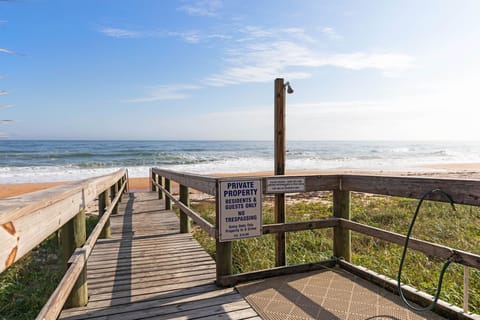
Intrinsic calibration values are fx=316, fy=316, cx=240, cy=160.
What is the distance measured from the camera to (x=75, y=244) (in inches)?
106

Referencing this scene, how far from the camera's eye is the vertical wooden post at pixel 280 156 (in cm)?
412

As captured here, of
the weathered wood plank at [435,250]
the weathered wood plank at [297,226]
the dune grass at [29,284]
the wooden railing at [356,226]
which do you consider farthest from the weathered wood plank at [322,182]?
the dune grass at [29,284]

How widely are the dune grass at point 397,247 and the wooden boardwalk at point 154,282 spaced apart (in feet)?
2.72

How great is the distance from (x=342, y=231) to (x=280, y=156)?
1.25 meters

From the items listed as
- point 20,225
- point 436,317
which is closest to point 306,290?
point 436,317

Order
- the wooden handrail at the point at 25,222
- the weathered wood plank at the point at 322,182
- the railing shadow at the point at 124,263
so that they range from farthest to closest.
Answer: the weathered wood plank at the point at 322,182
the railing shadow at the point at 124,263
the wooden handrail at the point at 25,222

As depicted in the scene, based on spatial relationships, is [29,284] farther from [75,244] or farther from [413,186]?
[413,186]

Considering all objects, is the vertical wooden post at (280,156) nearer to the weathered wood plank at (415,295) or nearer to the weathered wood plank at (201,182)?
the weathered wood plank at (415,295)

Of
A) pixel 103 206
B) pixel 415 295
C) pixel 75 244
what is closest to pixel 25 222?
pixel 75 244

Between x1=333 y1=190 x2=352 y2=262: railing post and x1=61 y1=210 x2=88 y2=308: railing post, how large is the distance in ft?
8.85

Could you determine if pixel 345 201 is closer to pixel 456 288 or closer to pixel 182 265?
pixel 456 288

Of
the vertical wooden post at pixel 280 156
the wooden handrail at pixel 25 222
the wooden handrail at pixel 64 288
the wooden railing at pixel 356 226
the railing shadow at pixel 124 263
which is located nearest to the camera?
the wooden handrail at pixel 25 222

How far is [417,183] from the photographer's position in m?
2.75

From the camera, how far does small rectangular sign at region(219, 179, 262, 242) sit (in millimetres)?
3215
